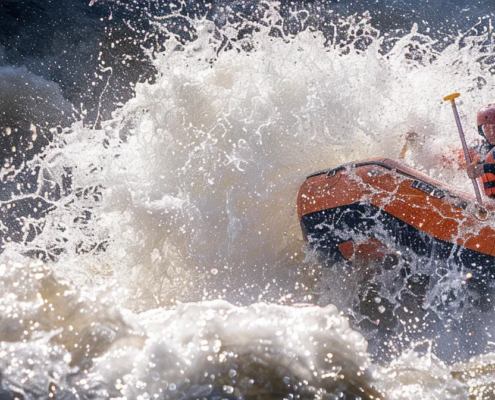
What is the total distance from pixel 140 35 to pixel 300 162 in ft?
11.0

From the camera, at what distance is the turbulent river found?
2.30m

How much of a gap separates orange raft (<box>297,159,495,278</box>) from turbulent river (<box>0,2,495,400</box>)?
0.97ft

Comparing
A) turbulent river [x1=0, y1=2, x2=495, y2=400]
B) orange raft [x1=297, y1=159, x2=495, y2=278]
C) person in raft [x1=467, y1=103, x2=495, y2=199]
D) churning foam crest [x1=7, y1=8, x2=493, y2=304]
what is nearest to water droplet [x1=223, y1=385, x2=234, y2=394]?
turbulent river [x1=0, y1=2, x2=495, y2=400]

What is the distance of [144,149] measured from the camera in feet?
14.1

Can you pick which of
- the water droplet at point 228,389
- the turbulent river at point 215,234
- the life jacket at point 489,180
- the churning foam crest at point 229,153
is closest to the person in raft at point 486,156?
Result: the life jacket at point 489,180

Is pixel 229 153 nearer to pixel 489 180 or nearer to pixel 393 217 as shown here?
pixel 393 217

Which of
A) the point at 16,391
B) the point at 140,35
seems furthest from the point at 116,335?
the point at 140,35

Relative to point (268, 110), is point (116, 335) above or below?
below

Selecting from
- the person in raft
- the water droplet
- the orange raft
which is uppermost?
the person in raft

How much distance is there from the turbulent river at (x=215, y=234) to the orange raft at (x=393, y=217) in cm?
30

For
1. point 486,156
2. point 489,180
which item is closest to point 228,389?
point 489,180

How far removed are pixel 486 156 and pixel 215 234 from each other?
6.95ft

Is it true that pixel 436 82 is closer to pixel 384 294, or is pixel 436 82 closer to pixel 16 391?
pixel 384 294

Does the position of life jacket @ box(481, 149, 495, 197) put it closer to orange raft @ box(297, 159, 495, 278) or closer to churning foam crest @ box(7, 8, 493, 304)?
orange raft @ box(297, 159, 495, 278)
